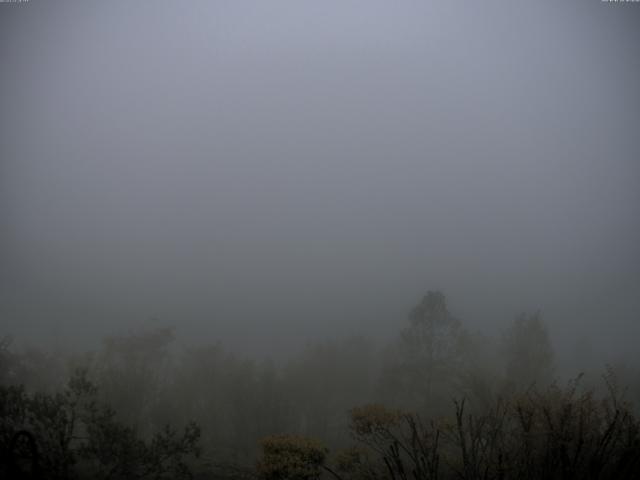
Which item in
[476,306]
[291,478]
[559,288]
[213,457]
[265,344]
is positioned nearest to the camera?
[291,478]

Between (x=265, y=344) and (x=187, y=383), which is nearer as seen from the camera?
(x=187, y=383)

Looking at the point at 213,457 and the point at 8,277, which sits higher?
the point at 8,277

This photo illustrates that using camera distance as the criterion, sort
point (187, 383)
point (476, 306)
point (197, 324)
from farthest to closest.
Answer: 1. point (476, 306)
2. point (197, 324)
3. point (187, 383)

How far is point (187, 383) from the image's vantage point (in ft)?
157

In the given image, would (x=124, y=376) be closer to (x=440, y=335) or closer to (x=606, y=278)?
(x=440, y=335)

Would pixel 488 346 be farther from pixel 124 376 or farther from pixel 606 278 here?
pixel 606 278

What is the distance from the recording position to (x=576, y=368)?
75438 millimetres

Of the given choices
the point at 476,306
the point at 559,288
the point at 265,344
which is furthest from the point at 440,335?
the point at 559,288

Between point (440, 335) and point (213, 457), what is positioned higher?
point (440, 335)

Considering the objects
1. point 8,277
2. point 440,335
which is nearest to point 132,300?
point 8,277

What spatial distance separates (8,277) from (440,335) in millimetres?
237034

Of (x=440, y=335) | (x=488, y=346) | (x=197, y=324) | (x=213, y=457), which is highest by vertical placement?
(x=197, y=324)

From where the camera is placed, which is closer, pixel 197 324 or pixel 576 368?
→ pixel 576 368

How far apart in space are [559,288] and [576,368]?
134656 mm
